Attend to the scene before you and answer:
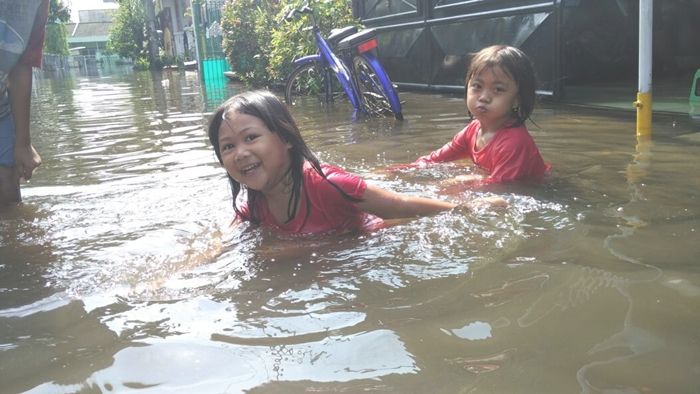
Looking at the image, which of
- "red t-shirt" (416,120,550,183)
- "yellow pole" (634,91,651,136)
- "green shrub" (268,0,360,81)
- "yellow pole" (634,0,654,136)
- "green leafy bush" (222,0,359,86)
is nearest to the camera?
"red t-shirt" (416,120,550,183)

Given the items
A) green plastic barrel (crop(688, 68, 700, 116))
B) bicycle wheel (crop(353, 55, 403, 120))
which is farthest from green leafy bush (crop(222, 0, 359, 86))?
green plastic barrel (crop(688, 68, 700, 116))

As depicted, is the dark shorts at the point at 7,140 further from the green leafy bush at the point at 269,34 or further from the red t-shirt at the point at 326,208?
the green leafy bush at the point at 269,34

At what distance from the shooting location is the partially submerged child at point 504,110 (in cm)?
343

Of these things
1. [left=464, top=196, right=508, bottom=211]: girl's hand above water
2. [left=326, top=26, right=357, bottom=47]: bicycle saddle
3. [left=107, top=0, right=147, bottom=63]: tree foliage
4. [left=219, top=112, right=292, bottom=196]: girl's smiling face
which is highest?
[left=107, top=0, right=147, bottom=63]: tree foliage

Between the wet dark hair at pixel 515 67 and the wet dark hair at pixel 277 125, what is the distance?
126cm

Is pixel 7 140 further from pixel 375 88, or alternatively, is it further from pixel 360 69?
pixel 360 69

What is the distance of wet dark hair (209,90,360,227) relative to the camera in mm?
2561

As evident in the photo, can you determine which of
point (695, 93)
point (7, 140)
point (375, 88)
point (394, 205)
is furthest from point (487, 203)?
point (375, 88)

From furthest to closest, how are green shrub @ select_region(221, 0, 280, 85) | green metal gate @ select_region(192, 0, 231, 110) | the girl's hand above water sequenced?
green metal gate @ select_region(192, 0, 231, 110) → green shrub @ select_region(221, 0, 280, 85) → the girl's hand above water

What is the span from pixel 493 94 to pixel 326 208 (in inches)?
51.5

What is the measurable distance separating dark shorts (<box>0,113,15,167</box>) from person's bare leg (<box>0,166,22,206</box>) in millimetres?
74

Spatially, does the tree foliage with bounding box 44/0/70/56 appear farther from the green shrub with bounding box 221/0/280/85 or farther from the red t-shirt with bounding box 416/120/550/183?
the red t-shirt with bounding box 416/120/550/183

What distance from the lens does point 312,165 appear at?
270cm

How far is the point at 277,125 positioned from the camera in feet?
8.50
